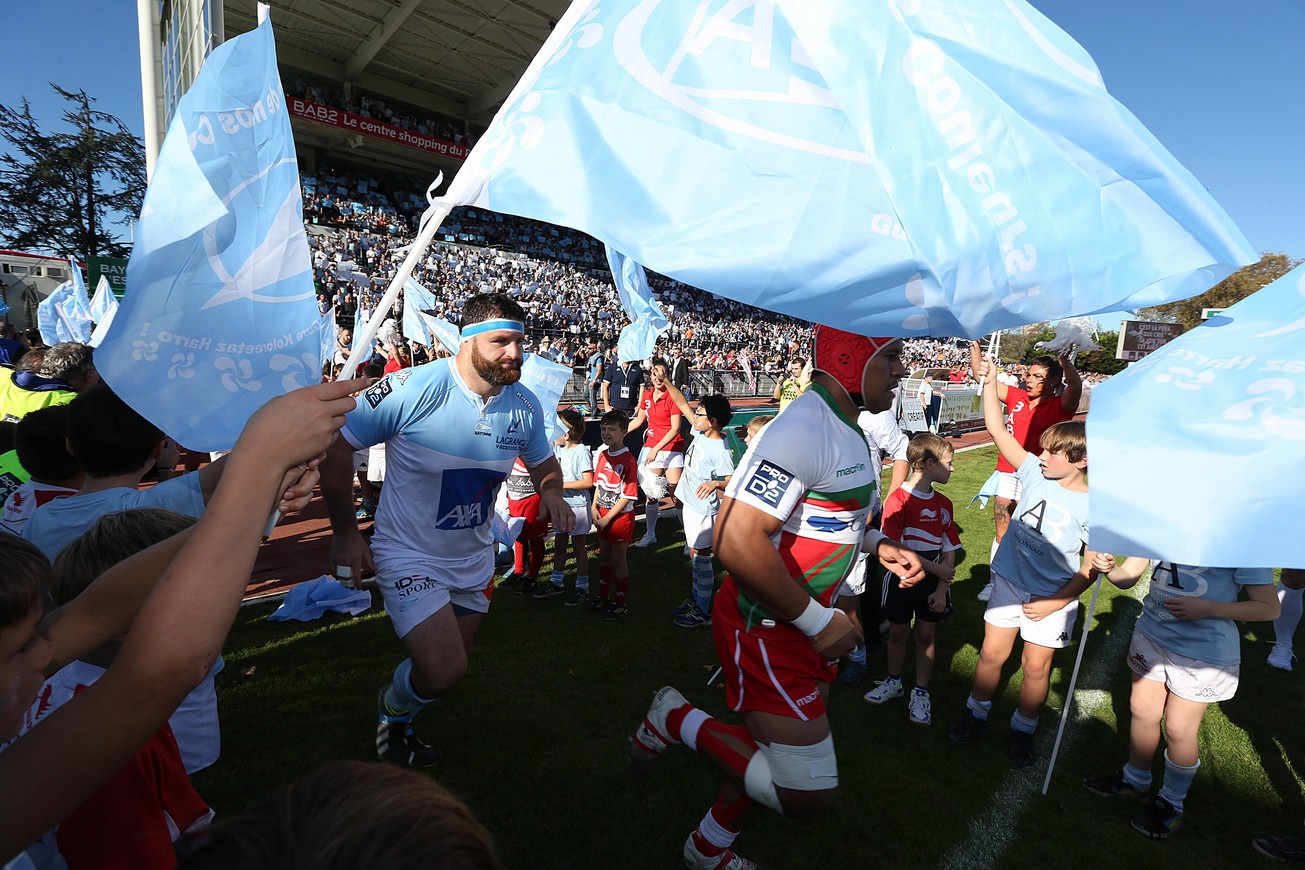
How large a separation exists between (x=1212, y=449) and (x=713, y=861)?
2.63m

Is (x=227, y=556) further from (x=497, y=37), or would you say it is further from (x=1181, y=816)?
(x=497, y=37)

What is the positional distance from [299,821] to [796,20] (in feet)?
7.37

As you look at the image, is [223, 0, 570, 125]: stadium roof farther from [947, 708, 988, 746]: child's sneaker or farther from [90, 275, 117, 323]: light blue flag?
[947, 708, 988, 746]: child's sneaker

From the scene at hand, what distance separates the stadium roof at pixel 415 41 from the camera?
88.4ft

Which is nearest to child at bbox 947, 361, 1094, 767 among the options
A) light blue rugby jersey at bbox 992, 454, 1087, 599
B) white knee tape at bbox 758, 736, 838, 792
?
light blue rugby jersey at bbox 992, 454, 1087, 599

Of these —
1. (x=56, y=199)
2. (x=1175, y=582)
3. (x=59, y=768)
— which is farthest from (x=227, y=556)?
(x=56, y=199)

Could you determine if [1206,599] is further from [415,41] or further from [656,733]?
[415,41]

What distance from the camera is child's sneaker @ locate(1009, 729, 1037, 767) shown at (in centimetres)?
405

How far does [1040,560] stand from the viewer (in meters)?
3.94

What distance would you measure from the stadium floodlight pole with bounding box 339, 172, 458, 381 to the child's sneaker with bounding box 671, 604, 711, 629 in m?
4.71

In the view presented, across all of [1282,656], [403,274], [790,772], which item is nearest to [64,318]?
[403,274]

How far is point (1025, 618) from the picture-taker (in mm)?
3994

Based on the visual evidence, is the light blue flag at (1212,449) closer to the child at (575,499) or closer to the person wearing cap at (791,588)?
the person wearing cap at (791,588)

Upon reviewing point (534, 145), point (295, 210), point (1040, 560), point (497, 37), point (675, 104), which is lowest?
point (1040, 560)
